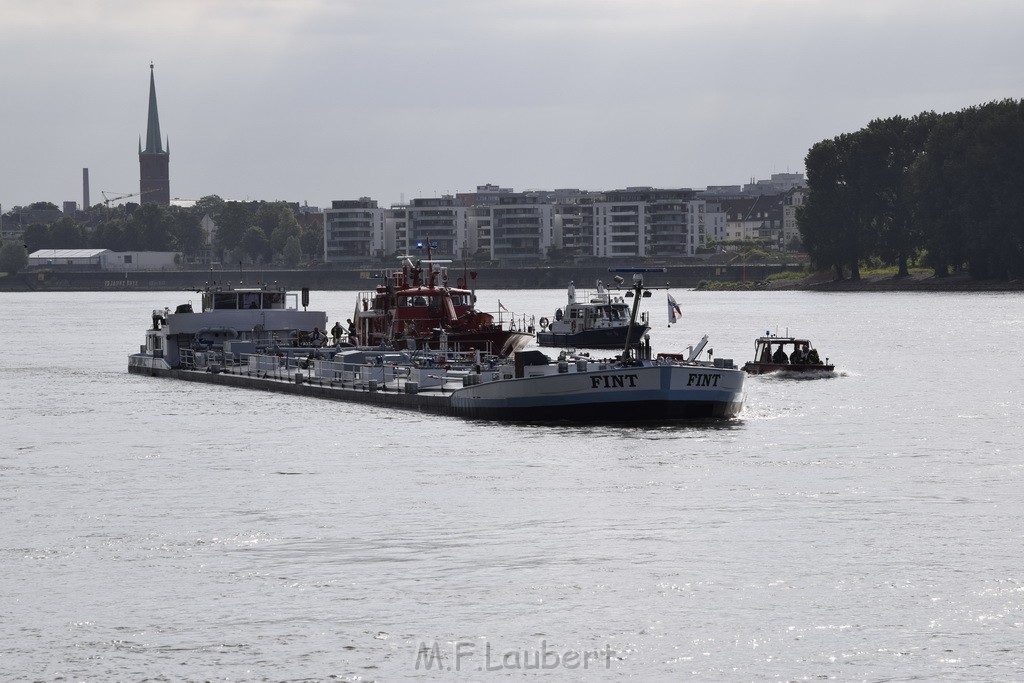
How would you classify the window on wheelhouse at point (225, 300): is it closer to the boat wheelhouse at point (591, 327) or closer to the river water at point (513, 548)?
the river water at point (513, 548)

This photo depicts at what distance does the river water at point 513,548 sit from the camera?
2738 centimetres

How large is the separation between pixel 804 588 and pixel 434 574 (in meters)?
7.02

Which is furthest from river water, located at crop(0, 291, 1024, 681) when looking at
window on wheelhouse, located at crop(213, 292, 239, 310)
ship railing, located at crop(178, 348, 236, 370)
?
window on wheelhouse, located at crop(213, 292, 239, 310)

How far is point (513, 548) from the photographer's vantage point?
3531cm

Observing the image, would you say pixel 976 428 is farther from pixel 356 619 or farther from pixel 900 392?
pixel 356 619

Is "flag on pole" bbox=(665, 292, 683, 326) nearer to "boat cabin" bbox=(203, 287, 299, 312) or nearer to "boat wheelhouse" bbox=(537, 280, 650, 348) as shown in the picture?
"boat cabin" bbox=(203, 287, 299, 312)

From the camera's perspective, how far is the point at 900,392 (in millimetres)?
75188

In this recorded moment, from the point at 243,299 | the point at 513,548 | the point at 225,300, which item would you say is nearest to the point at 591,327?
the point at 243,299

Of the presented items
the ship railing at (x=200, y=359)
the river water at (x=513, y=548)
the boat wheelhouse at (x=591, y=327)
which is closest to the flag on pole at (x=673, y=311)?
the river water at (x=513, y=548)

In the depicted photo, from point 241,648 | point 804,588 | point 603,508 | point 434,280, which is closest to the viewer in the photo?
point 241,648

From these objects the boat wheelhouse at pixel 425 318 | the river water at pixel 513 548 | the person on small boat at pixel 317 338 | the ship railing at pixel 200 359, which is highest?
the boat wheelhouse at pixel 425 318

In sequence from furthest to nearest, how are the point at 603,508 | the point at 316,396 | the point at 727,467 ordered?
the point at 316,396, the point at 727,467, the point at 603,508

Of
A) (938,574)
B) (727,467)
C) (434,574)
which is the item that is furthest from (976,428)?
(434,574)

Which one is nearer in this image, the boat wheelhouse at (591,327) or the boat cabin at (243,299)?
the boat cabin at (243,299)
